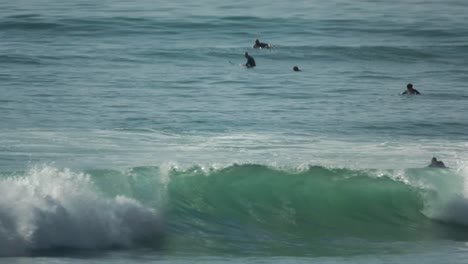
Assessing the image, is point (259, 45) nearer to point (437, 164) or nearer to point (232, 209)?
point (437, 164)

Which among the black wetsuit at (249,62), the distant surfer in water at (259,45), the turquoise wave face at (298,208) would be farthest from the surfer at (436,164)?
the distant surfer in water at (259,45)

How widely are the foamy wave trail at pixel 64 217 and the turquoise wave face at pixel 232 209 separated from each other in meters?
0.02

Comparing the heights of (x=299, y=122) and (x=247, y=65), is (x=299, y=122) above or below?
below

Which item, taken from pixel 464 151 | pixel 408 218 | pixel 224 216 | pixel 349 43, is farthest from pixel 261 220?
pixel 349 43

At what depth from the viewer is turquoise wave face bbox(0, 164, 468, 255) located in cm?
1686

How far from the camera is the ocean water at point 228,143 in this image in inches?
677

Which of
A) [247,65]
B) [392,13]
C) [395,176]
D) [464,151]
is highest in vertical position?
[392,13]

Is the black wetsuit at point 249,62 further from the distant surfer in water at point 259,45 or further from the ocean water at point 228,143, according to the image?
the distant surfer in water at point 259,45

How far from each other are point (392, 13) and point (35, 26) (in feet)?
46.4

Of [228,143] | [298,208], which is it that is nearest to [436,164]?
[298,208]

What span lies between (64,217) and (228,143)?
713cm

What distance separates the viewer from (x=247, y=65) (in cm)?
3594

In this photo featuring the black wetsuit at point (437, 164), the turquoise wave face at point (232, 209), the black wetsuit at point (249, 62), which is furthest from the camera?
the black wetsuit at point (249, 62)

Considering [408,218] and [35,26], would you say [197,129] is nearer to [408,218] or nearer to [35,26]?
[408,218]
